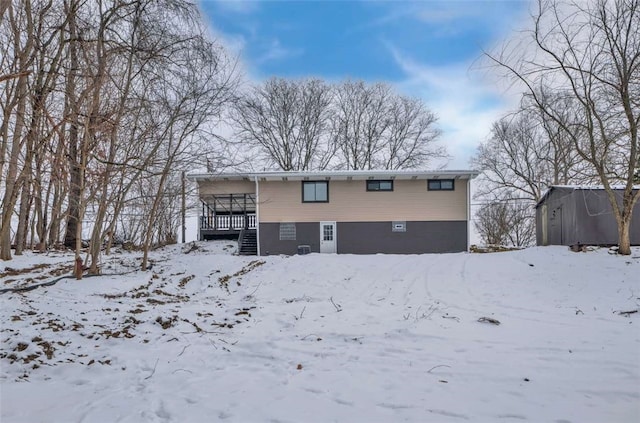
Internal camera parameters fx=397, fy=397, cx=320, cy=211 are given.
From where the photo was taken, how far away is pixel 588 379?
10.6ft

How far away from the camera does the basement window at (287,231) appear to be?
16.0 m

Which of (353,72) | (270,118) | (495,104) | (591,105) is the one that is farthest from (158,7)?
(353,72)

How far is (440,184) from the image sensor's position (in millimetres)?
16047

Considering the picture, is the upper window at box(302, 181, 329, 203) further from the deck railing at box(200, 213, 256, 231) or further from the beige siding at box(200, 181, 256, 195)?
the deck railing at box(200, 213, 256, 231)

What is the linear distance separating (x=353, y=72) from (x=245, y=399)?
83.8 feet

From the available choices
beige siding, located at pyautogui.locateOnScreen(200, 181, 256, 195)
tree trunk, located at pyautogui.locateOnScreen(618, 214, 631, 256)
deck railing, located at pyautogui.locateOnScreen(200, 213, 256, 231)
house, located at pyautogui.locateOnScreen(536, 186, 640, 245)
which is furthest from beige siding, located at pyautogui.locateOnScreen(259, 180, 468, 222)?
tree trunk, located at pyautogui.locateOnScreen(618, 214, 631, 256)

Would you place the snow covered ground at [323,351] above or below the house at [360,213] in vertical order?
below

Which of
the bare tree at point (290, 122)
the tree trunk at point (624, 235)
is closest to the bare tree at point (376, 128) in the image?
the bare tree at point (290, 122)

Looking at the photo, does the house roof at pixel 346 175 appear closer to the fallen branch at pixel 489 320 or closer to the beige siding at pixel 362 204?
the beige siding at pixel 362 204

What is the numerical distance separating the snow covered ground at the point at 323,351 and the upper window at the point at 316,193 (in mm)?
7789

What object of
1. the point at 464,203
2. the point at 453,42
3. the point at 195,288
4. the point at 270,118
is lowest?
the point at 195,288

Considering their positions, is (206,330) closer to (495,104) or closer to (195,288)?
(195,288)

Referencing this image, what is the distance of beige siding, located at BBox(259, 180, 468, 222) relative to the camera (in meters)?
15.9

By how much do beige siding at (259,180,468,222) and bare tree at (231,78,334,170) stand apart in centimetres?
953
